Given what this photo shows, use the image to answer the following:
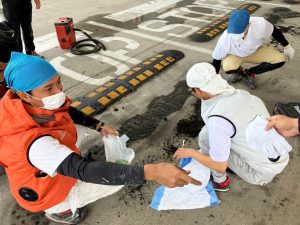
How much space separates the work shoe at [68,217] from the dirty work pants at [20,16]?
11.1 ft

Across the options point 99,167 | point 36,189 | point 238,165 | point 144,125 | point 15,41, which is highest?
point 15,41

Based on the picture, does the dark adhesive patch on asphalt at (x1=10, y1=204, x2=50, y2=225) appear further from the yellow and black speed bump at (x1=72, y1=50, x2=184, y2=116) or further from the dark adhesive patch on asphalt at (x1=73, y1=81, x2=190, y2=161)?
the yellow and black speed bump at (x1=72, y1=50, x2=184, y2=116)

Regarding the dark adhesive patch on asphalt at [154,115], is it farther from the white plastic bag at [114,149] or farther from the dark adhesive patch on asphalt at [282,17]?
the dark adhesive patch on asphalt at [282,17]

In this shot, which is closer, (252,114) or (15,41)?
(252,114)

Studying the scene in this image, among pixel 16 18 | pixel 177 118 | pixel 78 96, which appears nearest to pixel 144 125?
pixel 177 118

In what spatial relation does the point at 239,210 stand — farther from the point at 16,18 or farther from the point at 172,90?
the point at 16,18

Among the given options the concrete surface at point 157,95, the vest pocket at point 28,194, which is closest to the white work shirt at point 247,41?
the concrete surface at point 157,95

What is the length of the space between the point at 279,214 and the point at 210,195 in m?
0.66

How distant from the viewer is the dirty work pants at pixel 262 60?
4.43 m

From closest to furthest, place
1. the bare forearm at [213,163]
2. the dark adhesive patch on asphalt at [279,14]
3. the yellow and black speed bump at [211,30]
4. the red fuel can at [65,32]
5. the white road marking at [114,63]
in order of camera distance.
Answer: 1. the bare forearm at [213,163]
2. the white road marking at [114,63]
3. the red fuel can at [65,32]
4. the yellow and black speed bump at [211,30]
5. the dark adhesive patch on asphalt at [279,14]

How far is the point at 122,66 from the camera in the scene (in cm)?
527

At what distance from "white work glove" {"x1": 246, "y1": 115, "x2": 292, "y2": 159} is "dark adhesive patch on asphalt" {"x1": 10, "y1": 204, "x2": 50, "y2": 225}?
6.72 ft

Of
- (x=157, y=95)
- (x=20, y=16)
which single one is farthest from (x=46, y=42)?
(x=157, y=95)

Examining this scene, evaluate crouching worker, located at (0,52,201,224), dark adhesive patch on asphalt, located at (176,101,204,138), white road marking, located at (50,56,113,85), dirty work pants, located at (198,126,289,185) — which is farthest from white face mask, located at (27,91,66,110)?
white road marking, located at (50,56,113,85)
